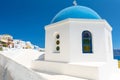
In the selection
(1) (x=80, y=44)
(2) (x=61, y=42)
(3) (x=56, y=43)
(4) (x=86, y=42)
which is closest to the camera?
(1) (x=80, y=44)

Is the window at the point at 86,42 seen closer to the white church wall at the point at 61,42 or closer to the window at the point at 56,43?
the white church wall at the point at 61,42

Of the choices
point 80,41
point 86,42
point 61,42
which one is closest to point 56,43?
point 61,42

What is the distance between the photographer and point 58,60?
750cm

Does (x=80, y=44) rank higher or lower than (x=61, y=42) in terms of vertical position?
lower

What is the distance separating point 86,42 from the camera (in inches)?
285

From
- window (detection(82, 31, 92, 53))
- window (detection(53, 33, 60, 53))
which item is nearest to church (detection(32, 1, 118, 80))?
window (detection(82, 31, 92, 53))

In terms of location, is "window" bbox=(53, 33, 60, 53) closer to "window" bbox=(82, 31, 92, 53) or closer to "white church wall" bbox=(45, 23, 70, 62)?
"white church wall" bbox=(45, 23, 70, 62)

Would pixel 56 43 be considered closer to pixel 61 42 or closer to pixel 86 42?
pixel 61 42

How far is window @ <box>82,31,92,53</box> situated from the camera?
23.4ft

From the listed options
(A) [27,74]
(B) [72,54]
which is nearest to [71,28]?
(B) [72,54]

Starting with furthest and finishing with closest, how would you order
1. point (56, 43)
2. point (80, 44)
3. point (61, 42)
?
point (56, 43) < point (61, 42) < point (80, 44)

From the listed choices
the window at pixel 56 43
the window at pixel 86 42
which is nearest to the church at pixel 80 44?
the window at pixel 86 42

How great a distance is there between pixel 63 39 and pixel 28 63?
11.7 feet

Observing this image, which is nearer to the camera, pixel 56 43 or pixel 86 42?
pixel 86 42
